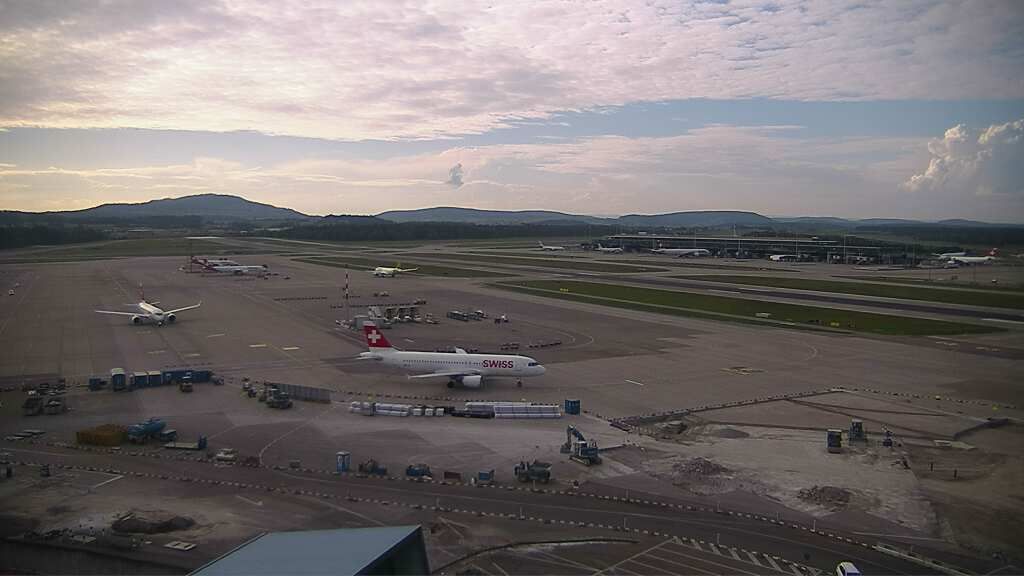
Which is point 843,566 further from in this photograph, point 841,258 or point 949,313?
point 841,258

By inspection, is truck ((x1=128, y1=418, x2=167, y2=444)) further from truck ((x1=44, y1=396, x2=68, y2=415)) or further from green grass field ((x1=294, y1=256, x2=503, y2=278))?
green grass field ((x1=294, y1=256, x2=503, y2=278))

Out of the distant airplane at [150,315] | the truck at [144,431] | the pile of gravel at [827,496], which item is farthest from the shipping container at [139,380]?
the pile of gravel at [827,496]

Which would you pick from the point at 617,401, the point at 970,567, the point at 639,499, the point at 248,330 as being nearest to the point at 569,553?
the point at 639,499

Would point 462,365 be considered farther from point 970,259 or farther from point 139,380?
point 970,259

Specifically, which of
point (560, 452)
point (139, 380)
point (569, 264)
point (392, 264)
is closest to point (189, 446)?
point (139, 380)

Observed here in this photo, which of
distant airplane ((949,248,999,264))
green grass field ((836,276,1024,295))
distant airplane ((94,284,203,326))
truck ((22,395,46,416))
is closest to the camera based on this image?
truck ((22,395,46,416))

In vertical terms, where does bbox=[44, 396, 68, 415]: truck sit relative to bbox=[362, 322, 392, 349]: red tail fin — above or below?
below

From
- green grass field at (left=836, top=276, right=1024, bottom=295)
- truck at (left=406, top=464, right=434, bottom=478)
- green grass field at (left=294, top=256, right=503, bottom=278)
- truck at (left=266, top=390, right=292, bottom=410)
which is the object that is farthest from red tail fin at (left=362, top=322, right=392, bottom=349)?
green grass field at (left=836, top=276, right=1024, bottom=295)
